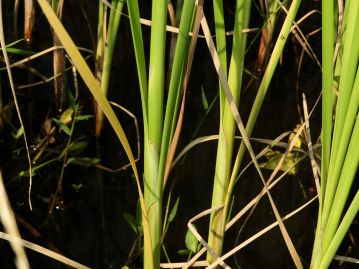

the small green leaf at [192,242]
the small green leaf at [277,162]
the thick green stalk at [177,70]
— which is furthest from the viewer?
the small green leaf at [277,162]

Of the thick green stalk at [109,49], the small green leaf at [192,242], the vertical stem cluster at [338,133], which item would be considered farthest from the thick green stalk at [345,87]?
the thick green stalk at [109,49]

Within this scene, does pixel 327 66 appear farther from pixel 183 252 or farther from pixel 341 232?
pixel 183 252

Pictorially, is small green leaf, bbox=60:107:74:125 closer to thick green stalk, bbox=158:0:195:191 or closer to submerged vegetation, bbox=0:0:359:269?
submerged vegetation, bbox=0:0:359:269

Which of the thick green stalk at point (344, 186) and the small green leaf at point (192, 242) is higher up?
the thick green stalk at point (344, 186)

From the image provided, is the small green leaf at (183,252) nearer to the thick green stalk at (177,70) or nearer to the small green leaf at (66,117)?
the thick green stalk at (177,70)

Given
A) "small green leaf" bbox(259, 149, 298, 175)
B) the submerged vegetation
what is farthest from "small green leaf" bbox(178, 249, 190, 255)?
"small green leaf" bbox(259, 149, 298, 175)

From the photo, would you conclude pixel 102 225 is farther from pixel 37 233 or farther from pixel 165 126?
pixel 165 126

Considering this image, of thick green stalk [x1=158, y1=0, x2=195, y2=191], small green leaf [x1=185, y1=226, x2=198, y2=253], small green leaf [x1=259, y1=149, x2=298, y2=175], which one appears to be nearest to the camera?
thick green stalk [x1=158, y1=0, x2=195, y2=191]

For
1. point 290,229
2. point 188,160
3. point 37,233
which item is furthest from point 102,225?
point 290,229
